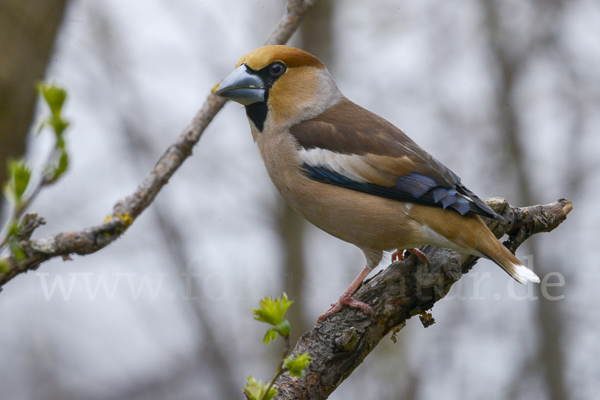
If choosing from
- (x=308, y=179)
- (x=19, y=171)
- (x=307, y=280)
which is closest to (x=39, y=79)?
(x=308, y=179)

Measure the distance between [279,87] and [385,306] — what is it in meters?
1.70

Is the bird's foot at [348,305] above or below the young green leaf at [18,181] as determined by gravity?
above

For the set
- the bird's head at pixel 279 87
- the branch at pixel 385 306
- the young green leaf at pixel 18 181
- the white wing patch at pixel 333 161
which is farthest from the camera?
the bird's head at pixel 279 87

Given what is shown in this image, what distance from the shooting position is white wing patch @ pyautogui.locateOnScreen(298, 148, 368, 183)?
11.4 feet

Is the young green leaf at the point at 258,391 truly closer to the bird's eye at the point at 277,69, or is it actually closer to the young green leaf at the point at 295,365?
the young green leaf at the point at 295,365

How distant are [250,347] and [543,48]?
6285 mm

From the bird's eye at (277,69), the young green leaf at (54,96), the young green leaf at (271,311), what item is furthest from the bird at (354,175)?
the young green leaf at (54,96)

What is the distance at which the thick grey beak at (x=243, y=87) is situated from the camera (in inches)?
140

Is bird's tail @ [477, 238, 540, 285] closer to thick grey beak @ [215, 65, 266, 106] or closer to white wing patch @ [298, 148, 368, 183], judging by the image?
white wing patch @ [298, 148, 368, 183]

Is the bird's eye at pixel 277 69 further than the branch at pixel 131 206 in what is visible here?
Yes

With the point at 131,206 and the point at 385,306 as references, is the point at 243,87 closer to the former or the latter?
the point at 131,206

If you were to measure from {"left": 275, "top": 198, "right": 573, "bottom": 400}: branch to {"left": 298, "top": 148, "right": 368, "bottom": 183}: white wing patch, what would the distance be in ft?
2.06

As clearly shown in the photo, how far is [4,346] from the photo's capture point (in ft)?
30.5

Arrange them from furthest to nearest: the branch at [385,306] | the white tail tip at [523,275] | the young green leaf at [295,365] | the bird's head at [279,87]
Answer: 1. the bird's head at [279,87]
2. the white tail tip at [523,275]
3. the branch at [385,306]
4. the young green leaf at [295,365]
